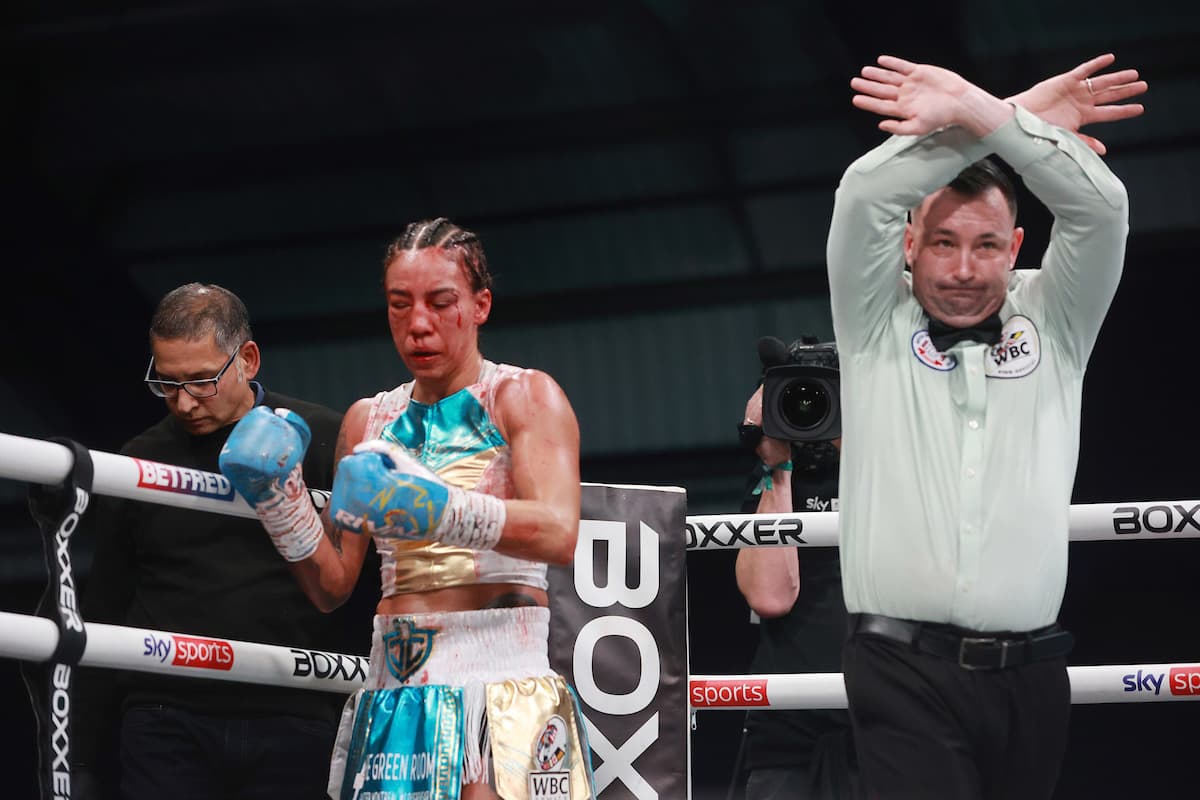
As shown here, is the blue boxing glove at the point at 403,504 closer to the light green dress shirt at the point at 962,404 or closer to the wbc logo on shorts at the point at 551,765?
the wbc logo on shorts at the point at 551,765

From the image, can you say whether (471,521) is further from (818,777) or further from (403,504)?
(818,777)

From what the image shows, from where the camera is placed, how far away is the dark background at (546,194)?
524 cm

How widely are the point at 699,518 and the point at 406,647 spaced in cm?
74

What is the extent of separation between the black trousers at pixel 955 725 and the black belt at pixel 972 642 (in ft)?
0.04

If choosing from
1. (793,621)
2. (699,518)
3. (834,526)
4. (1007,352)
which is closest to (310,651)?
(699,518)

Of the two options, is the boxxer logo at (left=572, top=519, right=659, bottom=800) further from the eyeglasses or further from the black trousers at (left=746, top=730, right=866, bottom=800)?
the eyeglasses

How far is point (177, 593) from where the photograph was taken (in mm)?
2184

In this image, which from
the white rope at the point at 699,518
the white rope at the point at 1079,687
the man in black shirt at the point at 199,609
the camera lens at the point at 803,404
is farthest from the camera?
the camera lens at the point at 803,404

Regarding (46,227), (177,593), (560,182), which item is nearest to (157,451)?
(177,593)

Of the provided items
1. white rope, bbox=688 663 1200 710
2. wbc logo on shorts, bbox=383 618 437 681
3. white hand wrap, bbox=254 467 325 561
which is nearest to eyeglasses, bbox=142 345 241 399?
white hand wrap, bbox=254 467 325 561

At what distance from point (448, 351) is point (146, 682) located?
0.72m

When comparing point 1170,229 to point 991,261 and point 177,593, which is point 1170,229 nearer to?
point 991,261

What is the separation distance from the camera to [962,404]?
1.83m

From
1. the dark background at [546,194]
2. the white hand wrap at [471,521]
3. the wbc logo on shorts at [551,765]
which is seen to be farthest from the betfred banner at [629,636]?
the dark background at [546,194]
